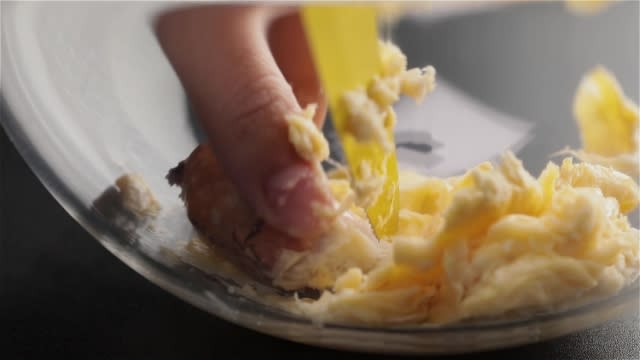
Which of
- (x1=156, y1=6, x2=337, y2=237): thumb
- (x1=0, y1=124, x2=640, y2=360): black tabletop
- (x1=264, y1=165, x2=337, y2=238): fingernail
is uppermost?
(x1=156, y1=6, x2=337, y2=237): thumb

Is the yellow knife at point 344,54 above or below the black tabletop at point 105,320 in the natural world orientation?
above

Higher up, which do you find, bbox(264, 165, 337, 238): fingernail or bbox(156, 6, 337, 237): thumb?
bbox(156, 6, 337, 237): thumb

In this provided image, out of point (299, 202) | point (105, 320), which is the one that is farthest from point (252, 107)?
point (105, 320)

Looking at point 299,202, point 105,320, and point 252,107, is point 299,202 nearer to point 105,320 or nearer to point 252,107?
point 252,107

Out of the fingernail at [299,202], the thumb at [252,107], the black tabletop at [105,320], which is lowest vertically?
the black tabletop at [105,320]
